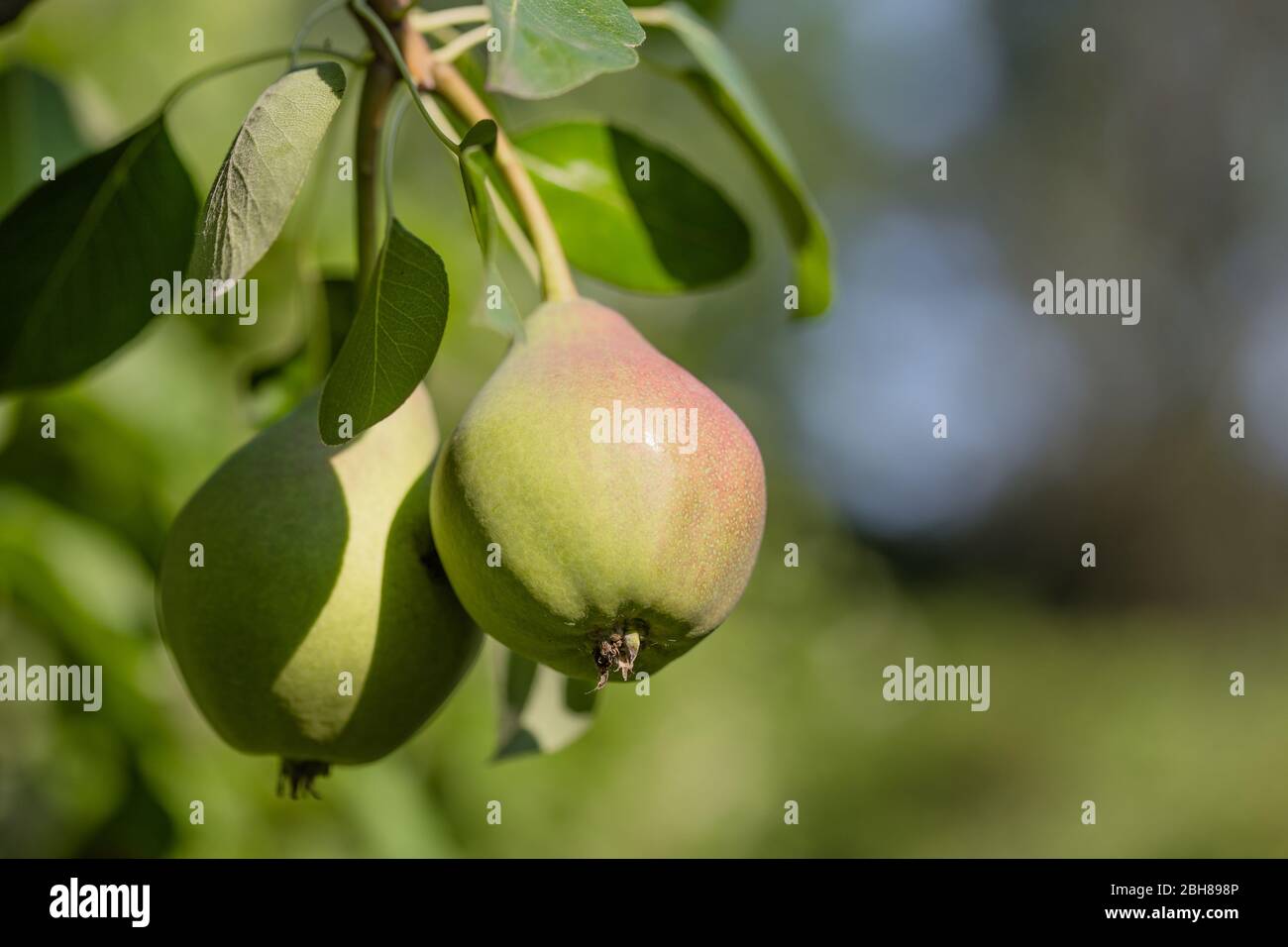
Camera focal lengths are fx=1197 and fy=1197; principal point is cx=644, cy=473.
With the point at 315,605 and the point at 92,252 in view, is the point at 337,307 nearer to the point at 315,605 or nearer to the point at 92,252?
the point at 92,252

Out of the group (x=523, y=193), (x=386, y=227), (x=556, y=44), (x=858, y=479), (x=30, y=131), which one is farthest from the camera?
(x=858, y=479)

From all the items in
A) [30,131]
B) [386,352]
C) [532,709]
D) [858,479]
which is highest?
[858,479]

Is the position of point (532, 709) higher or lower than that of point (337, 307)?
lower

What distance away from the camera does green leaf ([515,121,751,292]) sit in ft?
3.74

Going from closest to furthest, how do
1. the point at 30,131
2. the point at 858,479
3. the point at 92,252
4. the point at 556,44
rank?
the point at 556,44
the point at 92,252
the point at 30,131
the point at 858,479

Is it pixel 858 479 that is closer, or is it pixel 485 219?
pixel 485 219

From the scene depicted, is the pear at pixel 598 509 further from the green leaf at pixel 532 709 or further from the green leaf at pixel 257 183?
the green leaf at pixel 532 709

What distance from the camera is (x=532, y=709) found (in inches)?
44.3

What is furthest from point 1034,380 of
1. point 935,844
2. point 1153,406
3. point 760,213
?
point 935,844

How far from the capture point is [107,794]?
1.62 m

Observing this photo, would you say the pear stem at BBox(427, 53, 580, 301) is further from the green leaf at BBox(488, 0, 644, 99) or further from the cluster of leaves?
the green leaf at BBox(488, 0, 644, 99)

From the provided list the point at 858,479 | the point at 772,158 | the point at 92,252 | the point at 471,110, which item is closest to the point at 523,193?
the point at 471,110

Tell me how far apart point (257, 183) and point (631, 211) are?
1.72 ft
